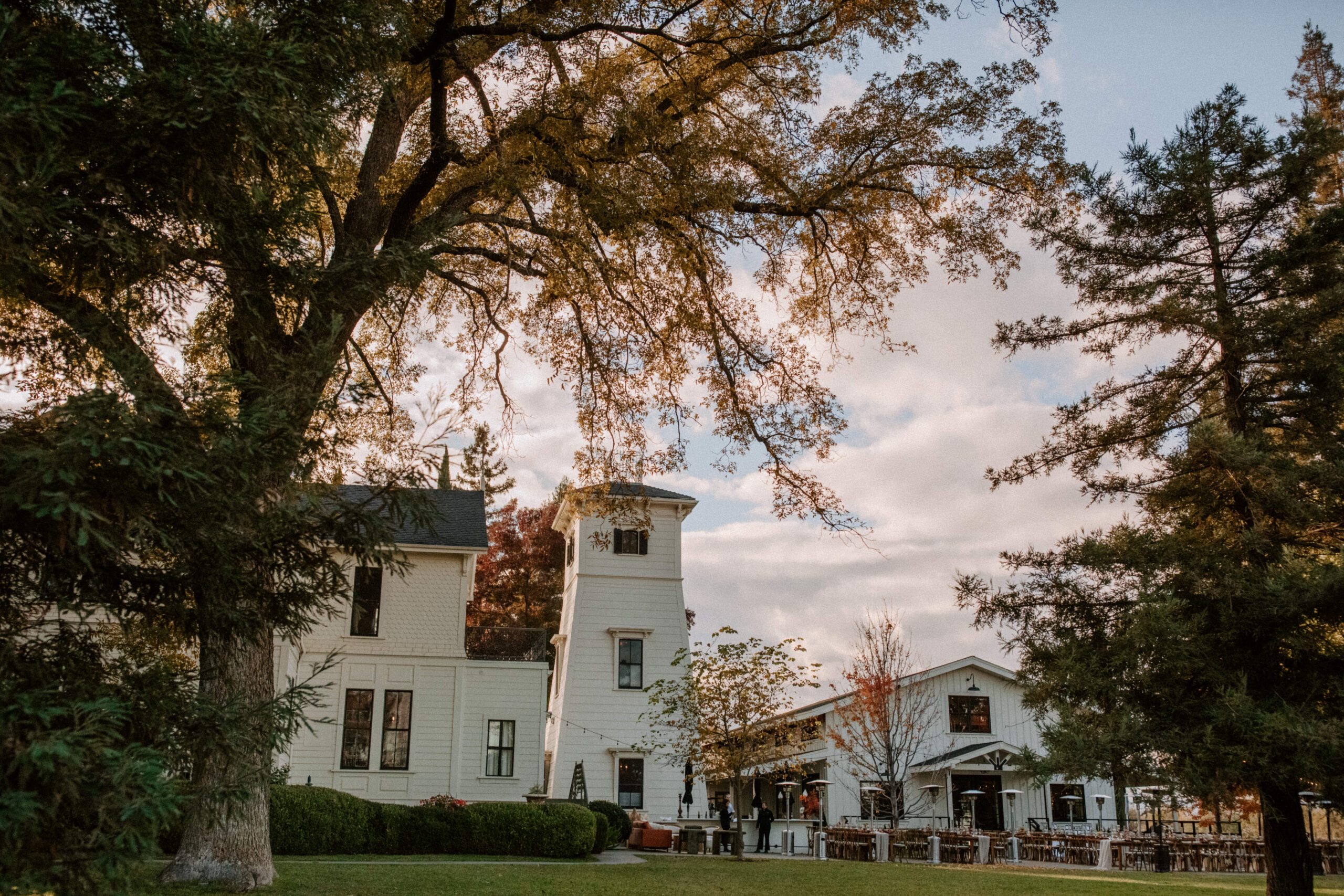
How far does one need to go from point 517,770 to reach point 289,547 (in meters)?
19.6

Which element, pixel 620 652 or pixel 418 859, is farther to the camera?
pixel 620 652

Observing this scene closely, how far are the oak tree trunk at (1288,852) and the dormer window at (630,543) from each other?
2114 centimetres

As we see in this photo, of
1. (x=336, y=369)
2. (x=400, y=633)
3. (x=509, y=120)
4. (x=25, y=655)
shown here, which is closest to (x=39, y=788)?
(x=25, y=655)

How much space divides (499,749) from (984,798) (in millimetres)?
19179

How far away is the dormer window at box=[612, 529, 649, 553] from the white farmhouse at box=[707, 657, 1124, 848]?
8586 millimetres

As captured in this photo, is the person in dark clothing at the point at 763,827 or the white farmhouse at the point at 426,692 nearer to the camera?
the white farmhouse at the point at 426,692

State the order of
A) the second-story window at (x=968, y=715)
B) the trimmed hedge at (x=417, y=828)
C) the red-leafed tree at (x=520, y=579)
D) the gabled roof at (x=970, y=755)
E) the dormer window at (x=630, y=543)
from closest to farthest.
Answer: the trimmed hedge at (x=417, y=828)
the dormer window at (x=630, y=543)
the gabled roof at (x=970, y=755)
the second-story window at (x=968, y=715)
the red-leafed tree at (x=520, y=579)

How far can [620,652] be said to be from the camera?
30203mm

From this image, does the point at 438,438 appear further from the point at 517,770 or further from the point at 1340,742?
the point at 517,770

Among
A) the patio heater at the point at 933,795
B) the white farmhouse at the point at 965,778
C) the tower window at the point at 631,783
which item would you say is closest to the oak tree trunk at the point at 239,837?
the tower window at the point at 631,783

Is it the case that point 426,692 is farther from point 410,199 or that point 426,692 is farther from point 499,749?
point 410,199

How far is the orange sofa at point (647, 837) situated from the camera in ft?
82.4

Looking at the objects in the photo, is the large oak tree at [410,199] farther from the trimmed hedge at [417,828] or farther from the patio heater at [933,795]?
the patio heater at [933,795]

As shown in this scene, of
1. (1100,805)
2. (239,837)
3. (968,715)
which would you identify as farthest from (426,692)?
(1100,805)
